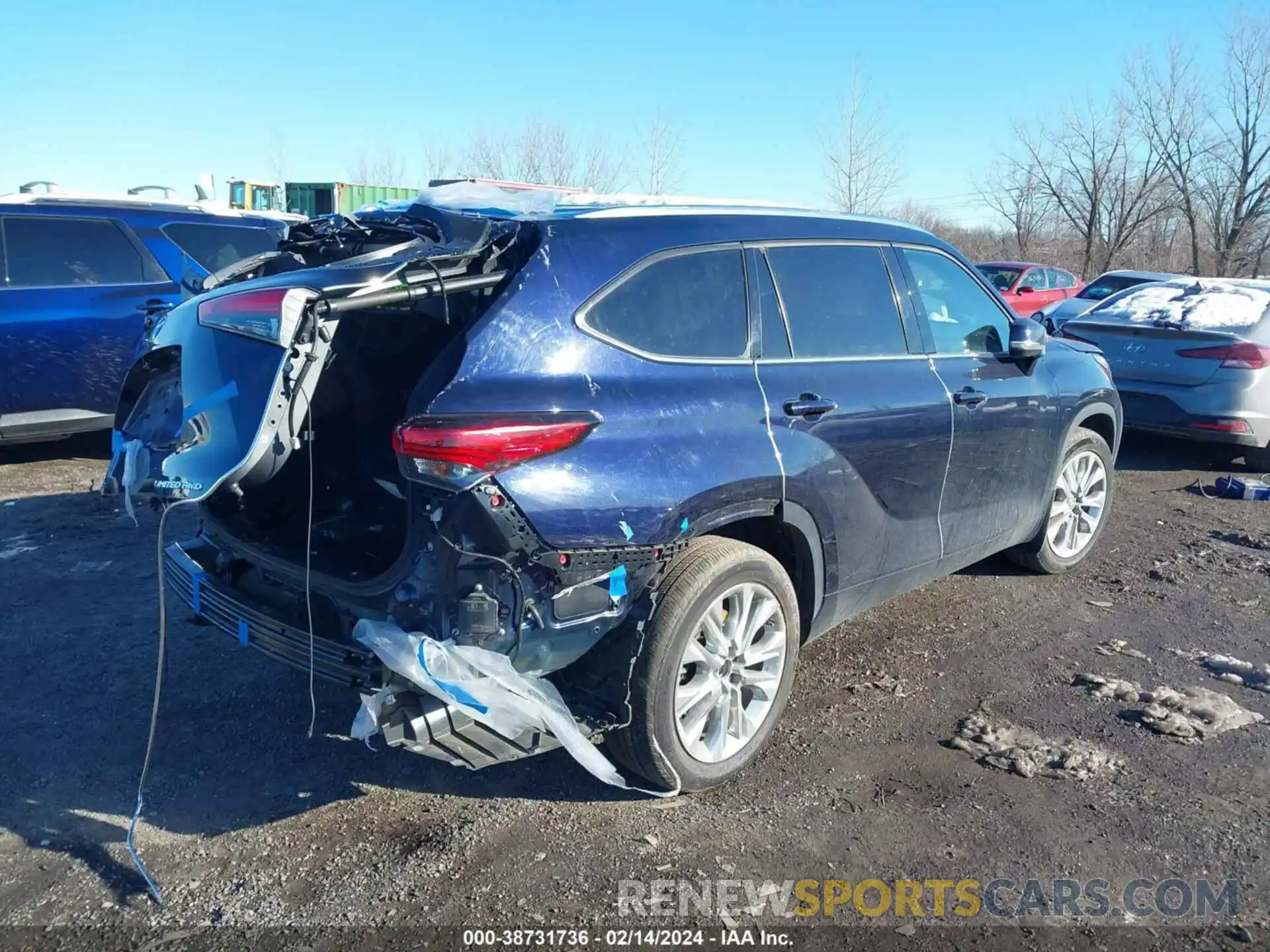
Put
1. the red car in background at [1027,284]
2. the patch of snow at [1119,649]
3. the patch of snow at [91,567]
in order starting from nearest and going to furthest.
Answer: the patch of snow at [1119,649]
the patch of snow at [91,567]
the red car in background at [1027,284]

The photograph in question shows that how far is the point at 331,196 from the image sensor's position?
22516mm

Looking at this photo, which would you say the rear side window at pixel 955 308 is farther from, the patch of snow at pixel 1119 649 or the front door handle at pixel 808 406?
the patch of snow at pixel 1119 649

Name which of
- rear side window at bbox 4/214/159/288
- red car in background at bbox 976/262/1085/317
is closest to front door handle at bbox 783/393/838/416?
rear side window at bbox 4/214/159/288

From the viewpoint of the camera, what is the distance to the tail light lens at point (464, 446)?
270 centimetres

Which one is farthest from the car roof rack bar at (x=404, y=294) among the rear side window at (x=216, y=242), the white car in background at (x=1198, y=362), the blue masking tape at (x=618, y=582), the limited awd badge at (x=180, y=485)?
the white car in background at (x=1198, y=362)

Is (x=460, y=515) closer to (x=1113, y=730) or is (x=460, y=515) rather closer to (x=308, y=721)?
(x=308, y=721)

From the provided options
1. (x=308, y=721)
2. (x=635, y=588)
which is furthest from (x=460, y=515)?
(x=308, y=721)

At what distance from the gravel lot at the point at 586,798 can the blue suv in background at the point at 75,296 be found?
2.81m

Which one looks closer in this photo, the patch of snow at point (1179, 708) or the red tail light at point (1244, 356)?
the patch of snow at point (1179, 708)

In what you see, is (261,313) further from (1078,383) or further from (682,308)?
(1078,383)

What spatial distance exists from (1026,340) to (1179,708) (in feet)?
5.80

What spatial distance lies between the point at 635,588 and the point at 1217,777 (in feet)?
7.35

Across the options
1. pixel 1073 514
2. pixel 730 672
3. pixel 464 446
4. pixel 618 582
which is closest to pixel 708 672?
pixel 730 672

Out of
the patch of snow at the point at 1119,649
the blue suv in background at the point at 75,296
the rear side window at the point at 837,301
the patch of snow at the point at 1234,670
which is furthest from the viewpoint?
the blue suv in background at the point at 75,296
